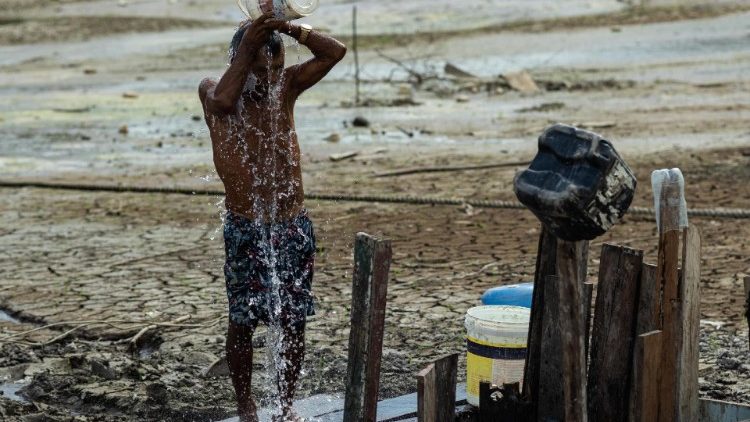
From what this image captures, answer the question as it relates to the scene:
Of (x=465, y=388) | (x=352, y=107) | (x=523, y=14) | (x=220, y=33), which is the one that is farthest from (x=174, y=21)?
(x=465, y=388)

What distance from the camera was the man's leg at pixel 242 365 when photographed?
4680 mm

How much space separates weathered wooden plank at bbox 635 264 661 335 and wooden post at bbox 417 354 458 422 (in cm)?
60

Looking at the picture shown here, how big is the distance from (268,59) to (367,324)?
114 centimetres

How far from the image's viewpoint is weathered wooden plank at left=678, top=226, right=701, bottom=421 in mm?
3758

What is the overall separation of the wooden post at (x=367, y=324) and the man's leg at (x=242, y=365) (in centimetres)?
89

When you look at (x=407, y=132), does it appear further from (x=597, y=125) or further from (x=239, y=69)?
(x=239, y=69)

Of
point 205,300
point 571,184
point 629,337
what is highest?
point 571,184

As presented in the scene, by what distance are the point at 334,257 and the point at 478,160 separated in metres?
3.41

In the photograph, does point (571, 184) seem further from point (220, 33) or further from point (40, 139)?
point (220, 33)

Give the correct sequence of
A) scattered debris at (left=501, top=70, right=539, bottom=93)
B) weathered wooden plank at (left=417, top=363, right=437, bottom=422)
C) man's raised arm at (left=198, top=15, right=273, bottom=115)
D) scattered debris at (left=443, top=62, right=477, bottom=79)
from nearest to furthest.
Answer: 1. weathered wooden plank at (left=417, top=363, right=437, bottom=422)
2. man's raised arm at (left=198, top=15, right=273, bottom=115)
3. scattered debris at (left=501, top=70, right=539, bottom=93)
4. scattered debris at (left=443, top=62, right=477, bottom=79)

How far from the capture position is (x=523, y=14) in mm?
22375

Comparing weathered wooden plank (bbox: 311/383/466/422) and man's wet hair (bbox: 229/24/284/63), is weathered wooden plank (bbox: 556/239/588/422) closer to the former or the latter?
weathered wooden plank (bbox: 311/383/466/422)

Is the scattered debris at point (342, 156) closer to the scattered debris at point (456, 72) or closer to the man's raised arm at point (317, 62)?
the scattered debris at point (456, 72)

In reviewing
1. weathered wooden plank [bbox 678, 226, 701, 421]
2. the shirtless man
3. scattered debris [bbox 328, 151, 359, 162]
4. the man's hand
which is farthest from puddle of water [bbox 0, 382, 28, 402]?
scattered debris [bbox 328, 151, 359, 162]
